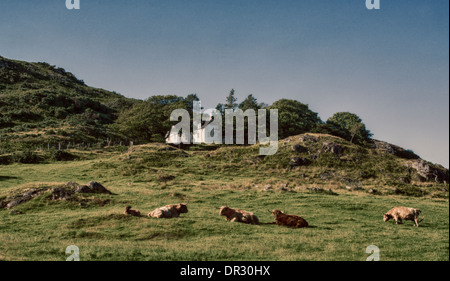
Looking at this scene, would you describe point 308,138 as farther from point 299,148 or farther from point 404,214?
point 404,214

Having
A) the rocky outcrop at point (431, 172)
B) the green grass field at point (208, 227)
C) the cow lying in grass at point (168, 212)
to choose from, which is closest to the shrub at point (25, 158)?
the green grass field at point (208, 227)

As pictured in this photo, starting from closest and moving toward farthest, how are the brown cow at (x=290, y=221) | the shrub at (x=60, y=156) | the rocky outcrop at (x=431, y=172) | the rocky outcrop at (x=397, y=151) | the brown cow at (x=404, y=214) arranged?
the brown cow at (x=290, y=221) < the brown cow at (x=404, y=214) < the rocky outcrop at (x=431, y=172) < the shrub at (x=60, y=156) < the rocky outcrop at (x=397, y=151)

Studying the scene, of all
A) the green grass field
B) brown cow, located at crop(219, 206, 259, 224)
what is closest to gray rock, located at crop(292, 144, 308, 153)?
the green grass field

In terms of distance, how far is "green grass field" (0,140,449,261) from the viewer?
12570mm

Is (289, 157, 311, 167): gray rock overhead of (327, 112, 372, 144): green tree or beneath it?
beneath

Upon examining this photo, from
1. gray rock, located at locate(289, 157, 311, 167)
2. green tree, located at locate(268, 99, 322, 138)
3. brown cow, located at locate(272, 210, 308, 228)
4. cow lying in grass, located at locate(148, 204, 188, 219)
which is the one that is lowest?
brown cow, located at locate(272, 210, 308, 228)

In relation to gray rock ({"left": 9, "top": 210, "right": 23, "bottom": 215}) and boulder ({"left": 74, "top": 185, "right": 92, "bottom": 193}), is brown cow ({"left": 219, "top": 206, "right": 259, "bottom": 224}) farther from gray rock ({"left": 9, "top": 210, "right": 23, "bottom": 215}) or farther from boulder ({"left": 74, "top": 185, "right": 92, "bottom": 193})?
gray rock ({"left": 9, "top": 210, "right": 23, "bottom": 215})

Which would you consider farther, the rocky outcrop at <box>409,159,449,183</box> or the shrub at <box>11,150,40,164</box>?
the shrub at <box>11,150,40,164</box>

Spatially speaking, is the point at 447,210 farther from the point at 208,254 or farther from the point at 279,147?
the point at 279,147

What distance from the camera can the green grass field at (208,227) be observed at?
495 inches

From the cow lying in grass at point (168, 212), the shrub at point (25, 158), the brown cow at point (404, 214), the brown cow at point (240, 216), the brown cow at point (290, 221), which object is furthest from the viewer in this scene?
the shrub at point (25, 158)

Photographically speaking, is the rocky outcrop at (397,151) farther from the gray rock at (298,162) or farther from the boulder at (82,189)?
the boulder at (82,189)
